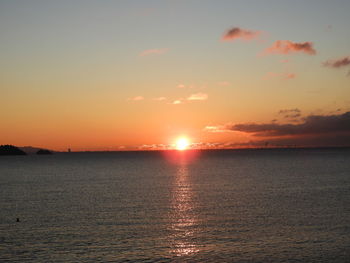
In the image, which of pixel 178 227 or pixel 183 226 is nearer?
pixel 178 227

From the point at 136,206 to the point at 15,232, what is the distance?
25045 mm

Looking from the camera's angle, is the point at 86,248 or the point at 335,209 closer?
the point at 86,248

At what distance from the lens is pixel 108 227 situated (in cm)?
5672

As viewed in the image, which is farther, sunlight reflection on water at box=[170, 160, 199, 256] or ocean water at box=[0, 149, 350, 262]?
sunlight reflection on water at box=[170, 160, 199, 256]

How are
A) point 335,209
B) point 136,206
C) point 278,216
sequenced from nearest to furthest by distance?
point 278,216, point 335,209, point 136,206

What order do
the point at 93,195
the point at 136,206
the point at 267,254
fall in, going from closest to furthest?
the point at 267,254
the point at 136,206
the point at 93,195

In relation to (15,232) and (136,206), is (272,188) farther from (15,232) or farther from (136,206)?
(15,232)

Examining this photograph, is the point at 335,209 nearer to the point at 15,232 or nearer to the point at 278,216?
the point at 278,216

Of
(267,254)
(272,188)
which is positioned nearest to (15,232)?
(267,254)

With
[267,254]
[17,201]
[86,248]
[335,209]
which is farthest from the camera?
[17,201]

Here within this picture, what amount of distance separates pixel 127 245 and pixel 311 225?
25.3 m

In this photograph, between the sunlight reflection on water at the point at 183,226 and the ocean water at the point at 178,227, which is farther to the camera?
the sunlight reflection on water at the point at 183,226

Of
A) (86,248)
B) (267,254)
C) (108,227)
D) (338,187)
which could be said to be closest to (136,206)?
(108,227)

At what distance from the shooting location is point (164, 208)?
73688mm
